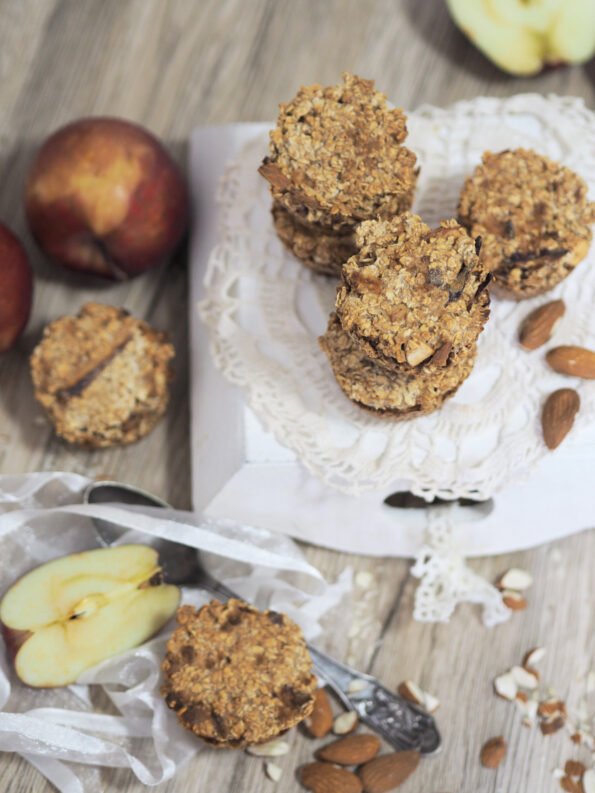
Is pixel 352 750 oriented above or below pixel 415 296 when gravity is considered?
below

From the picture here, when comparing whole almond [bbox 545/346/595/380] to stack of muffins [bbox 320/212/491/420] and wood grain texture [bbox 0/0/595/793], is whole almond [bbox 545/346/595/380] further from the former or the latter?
wood grain texture [bbox 0/0/595/793]

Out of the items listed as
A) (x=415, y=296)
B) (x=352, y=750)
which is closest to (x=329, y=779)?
(x=352, y=750)

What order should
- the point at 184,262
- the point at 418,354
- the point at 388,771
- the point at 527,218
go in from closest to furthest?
the point at 418,354 < the point at 527,218 < the point at 388,771 < the point at 184,262

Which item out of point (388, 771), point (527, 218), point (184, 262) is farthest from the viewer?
point (184, 262)

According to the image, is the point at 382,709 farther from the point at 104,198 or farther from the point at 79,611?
the point at 104,198

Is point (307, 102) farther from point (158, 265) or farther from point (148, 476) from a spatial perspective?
point (148, 476)

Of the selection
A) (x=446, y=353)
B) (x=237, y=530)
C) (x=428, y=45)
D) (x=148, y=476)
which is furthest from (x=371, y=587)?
(x=428, y=45)

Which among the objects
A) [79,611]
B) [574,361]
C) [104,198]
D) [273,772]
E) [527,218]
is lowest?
[273,772]
